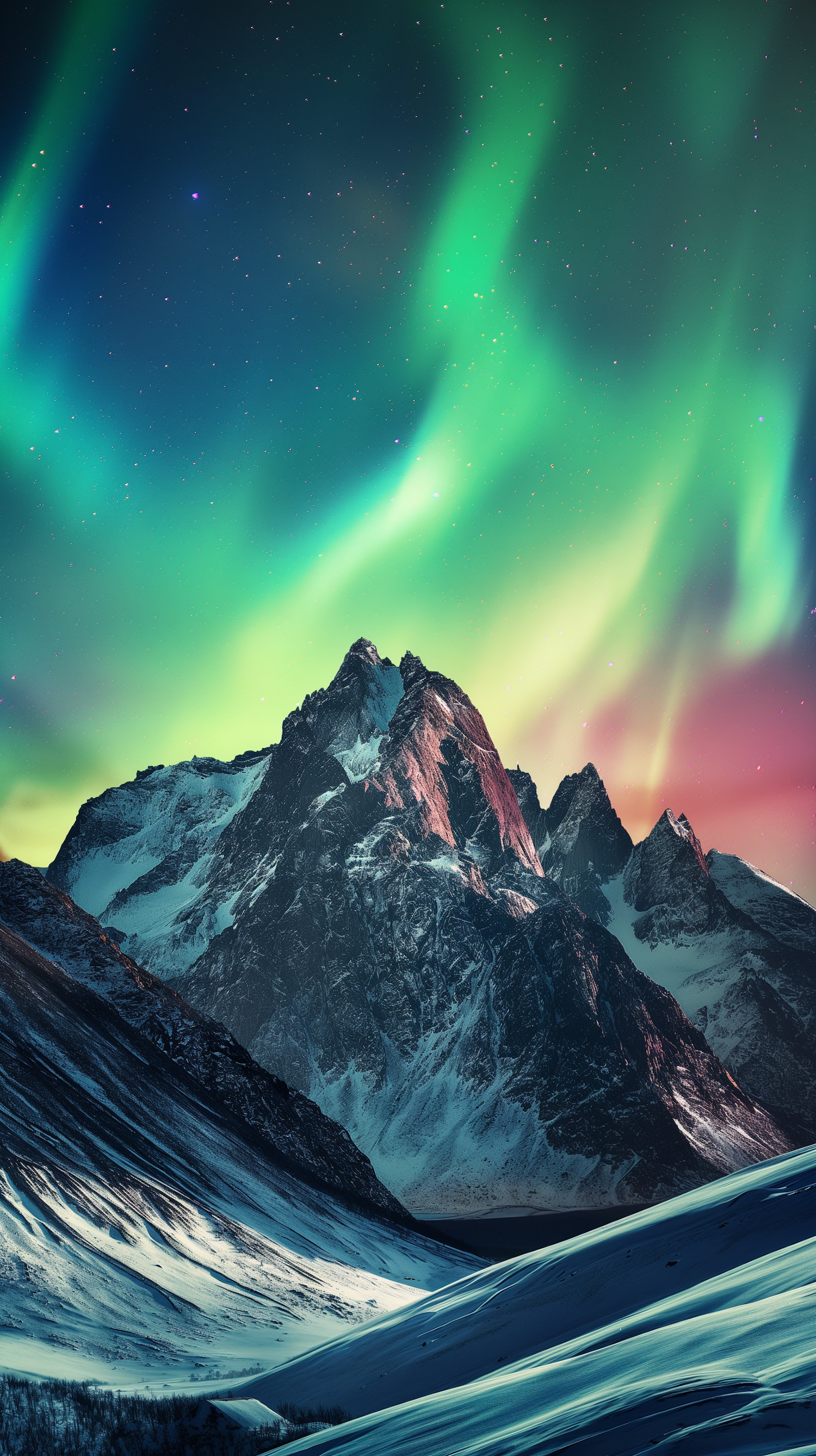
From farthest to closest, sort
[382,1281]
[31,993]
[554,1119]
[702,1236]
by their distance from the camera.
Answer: [554,1119]
[31,993]
[382,1281]
[702,1236]

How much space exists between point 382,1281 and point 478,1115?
116 meters

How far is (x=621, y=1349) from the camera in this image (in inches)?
388

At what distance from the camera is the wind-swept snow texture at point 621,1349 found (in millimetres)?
6605

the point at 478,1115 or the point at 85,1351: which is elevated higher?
the point at 478,1115

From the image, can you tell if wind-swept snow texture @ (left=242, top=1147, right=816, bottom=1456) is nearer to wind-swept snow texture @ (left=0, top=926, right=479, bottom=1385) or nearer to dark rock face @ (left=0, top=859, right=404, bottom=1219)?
wind-swept snow texture @ (left=0, top=926, right=479, bottom=1385)

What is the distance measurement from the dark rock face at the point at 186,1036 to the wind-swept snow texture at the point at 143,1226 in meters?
4.70

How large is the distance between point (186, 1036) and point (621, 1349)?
93335 mm

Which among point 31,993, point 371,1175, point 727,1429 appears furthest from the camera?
point 371,1175

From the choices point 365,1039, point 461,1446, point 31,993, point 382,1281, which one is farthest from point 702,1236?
point 365,1039

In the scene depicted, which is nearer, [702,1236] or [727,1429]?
[727,1429]

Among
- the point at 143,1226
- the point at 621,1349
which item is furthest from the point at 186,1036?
the point at 621,1349

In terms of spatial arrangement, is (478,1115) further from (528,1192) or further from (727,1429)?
(727,1429)

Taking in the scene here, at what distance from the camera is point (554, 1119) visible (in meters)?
174

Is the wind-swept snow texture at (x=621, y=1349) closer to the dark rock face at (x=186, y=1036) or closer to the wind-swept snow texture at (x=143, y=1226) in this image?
the wind-swept snow texture at (x=143, y=1226)
